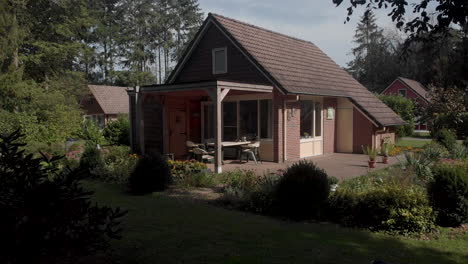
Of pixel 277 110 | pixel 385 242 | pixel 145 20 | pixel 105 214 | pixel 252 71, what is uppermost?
pixel 145 20

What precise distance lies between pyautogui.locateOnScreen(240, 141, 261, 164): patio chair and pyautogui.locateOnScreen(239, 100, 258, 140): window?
658 mm

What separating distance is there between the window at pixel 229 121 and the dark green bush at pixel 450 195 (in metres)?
10.3

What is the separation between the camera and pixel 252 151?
15.4m

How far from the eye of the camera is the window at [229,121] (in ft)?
55.4

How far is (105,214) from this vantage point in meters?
3.79

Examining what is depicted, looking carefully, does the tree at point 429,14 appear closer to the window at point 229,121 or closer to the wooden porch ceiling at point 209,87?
the wooden porch ceiling at point 209,87

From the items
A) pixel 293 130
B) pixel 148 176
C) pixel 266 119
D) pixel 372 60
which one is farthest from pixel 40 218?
pixel 372 60

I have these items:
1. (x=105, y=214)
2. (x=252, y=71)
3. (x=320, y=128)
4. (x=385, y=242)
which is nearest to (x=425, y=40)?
(x=385, y=242)

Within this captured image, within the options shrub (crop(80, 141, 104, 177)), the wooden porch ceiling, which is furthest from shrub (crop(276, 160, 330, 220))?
shrub (crop(80, 141, 104, 177))

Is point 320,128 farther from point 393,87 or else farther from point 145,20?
point 145,20

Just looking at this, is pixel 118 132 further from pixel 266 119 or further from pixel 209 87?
pixel 209 87

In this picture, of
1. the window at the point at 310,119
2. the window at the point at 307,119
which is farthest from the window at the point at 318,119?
the window at the point at 307,119

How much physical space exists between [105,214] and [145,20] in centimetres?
5297

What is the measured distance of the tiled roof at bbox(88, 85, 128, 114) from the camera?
37875mm
